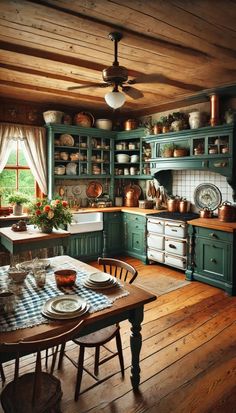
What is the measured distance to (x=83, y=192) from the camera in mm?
5676

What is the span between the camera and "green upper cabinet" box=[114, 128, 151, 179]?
5395 mm

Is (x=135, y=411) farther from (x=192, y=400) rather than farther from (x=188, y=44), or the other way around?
(x=188, y=44)

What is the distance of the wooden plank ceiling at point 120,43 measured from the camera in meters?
2.23

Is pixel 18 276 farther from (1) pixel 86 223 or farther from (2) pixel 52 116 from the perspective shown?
(2) pixel 52 116

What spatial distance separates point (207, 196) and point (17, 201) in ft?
9.53

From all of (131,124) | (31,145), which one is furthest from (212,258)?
(31,145)

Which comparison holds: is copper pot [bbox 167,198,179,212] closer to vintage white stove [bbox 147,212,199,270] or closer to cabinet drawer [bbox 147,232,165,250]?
vintage white stove [bbox 147,212,199,270]

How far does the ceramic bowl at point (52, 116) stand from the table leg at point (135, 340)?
390 cm

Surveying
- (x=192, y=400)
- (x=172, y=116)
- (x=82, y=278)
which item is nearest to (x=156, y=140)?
(x=172, y=116)

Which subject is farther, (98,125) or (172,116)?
(98,125)

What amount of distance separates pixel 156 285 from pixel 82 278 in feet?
6.96

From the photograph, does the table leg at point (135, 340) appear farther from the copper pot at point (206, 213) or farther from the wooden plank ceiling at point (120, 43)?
the copper pot at point (206, 213)

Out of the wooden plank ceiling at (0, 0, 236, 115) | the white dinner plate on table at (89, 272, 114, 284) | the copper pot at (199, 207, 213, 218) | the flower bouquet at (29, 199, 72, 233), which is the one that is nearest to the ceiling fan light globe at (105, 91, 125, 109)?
the wooden plank ceiling at (0, 0, 236, 115)

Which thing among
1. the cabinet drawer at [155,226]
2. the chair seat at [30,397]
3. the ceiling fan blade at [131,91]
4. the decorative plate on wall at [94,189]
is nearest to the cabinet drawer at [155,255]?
the cabinet drawer at [155,226]
